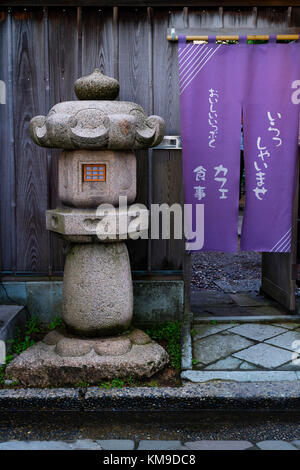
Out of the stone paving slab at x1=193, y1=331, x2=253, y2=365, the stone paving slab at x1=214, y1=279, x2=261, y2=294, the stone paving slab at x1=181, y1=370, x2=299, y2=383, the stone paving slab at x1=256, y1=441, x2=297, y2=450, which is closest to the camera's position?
the stone paving slab at x1=256, y1=441, x2=297, y2=450

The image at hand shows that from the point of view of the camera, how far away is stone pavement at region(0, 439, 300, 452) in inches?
170

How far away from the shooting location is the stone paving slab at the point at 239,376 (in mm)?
5199

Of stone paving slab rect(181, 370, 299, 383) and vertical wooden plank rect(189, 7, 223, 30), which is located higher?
vertical wooden plank rect(189, 7, 223, 30)

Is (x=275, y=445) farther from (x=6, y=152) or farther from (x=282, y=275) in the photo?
(x=6, y=152)

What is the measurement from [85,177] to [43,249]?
1.92m

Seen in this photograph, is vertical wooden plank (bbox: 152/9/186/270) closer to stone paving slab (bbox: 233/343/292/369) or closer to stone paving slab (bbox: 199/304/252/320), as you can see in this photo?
stone paving slab (bbox: 199/304/252/320)

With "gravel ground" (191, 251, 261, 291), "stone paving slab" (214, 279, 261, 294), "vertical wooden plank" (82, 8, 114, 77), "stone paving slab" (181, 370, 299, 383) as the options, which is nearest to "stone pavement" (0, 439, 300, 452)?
"stone paving slab" (181, 370, 299, 383)

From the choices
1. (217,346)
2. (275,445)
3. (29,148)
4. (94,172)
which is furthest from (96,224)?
(275,445)

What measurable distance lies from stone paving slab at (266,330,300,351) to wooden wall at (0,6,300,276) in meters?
2.00

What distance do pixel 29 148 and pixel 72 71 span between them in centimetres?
122

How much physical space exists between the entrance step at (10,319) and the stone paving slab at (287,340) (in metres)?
3.27

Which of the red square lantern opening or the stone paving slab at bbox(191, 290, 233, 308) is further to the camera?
the stone paving slab at bbox(191, 290, 233, 308)

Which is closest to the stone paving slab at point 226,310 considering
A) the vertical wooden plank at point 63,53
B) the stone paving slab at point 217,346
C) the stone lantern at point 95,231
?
the stone paving slab at point 217,346

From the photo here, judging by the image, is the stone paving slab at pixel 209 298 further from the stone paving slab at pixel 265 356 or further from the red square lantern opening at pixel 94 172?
the red square lantern opening at pixel 94 172
